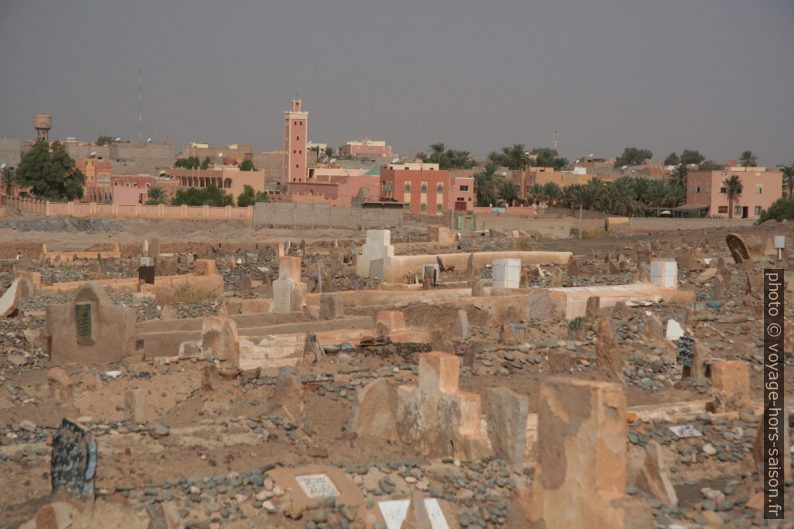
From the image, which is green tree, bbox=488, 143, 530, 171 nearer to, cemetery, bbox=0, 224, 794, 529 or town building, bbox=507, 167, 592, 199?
town building, bbox=507, 167, 592, 199

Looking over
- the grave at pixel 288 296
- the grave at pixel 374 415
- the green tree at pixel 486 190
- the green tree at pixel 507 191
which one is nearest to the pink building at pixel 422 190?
the green tree at pixel 486 190

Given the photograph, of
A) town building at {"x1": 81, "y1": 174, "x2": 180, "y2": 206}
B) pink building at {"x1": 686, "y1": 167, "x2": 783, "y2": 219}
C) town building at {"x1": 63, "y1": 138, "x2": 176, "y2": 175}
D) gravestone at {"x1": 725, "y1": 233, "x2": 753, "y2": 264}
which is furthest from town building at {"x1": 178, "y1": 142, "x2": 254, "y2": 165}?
gravestone at {"x1": 725, "y1": 233, "x2": 753, "y2": 264}

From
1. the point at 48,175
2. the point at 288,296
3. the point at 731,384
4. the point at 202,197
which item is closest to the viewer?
the point at 731,384

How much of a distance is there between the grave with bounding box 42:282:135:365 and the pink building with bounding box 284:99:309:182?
203 feet

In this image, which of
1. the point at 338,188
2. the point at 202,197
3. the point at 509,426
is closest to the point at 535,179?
the point at 338,188

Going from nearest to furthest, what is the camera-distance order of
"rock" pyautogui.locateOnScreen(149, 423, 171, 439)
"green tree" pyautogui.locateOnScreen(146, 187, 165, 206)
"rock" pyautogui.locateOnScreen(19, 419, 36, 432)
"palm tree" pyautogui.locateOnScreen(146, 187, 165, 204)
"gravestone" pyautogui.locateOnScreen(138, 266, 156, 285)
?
"rock" pyautogui.locateOnScreen(149, 423, 171, 439), "rock" pyautogui.locateOnScreen(19, 419, 36, 432), "gravestone" pyautogui.locateOnScreen(138, 266, 156, 285), "palm tree" pyautogui.locateOnScreen(146, 187, 165, 204), "green tree" pyautogui.locateOnScreen(146, 187, 165, 206)

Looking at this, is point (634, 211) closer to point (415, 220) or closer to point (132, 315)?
point (415, 220)

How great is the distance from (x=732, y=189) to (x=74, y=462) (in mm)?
53004

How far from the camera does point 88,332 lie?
13.1m

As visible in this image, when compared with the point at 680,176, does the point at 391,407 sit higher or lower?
lower

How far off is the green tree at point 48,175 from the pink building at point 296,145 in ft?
61.4

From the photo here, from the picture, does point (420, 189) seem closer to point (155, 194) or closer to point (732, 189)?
point (732, 189)

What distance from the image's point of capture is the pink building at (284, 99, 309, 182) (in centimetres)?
7556

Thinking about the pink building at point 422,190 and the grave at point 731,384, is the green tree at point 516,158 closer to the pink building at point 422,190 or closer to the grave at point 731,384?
the pink building at point 422,190
